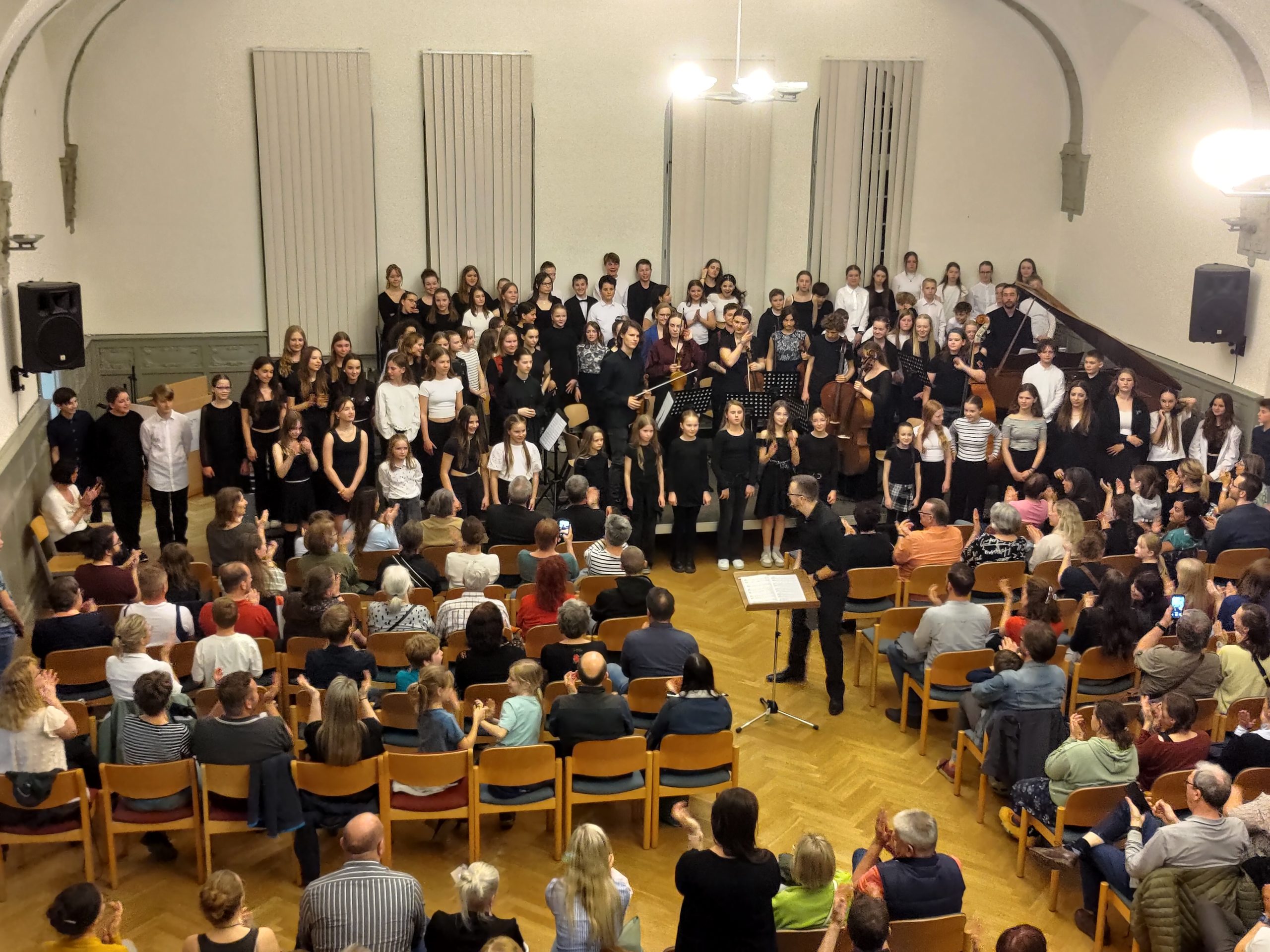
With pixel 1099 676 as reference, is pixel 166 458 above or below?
above

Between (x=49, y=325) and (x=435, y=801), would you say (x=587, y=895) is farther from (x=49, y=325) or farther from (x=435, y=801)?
(x=49, y=325)

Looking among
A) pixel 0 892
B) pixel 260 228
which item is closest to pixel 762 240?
pixel 260 228

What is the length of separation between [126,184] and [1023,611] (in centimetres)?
964

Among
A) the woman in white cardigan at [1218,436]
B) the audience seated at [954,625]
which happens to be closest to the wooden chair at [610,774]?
the audience seated at [954,625]

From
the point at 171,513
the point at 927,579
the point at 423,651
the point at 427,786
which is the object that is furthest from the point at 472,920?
the point at 171,513

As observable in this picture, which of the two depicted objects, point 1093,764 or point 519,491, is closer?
point 1093,764

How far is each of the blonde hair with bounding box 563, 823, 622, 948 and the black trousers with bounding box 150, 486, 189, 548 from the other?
20.2 ft

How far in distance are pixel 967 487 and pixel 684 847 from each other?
4777 mm

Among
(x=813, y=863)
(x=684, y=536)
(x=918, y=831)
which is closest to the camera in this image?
(x=813, y=863)

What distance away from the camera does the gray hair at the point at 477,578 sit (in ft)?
23.2

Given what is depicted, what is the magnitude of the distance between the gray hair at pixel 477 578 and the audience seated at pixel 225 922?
2.91 m

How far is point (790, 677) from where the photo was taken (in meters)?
8.40

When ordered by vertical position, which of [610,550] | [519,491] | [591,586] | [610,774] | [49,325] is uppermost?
[49,325]

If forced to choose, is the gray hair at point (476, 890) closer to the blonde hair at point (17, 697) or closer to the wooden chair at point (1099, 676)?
the blonde hair at point (17, 697)
